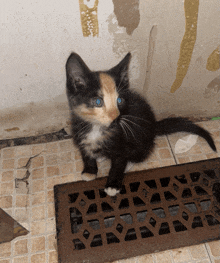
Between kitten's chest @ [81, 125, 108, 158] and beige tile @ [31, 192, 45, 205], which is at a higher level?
kitten's chest @ [81, 125, 108, 158]

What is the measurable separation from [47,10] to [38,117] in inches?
24.3

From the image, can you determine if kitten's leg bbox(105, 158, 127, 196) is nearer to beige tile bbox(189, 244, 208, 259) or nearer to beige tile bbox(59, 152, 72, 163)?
beige tile bbox(59, 152, 72, 163)

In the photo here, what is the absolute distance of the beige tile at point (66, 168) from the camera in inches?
52.6

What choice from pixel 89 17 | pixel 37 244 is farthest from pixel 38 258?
pixel 89 17

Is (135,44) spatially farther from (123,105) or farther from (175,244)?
(175,244)

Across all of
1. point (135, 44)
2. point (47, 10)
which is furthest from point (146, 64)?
point (47, 10)

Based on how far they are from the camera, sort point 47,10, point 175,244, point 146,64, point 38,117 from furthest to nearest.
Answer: point 38,117
point 146,64
point 175,244
point 47,10

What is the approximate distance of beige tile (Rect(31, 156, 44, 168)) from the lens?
137 cm

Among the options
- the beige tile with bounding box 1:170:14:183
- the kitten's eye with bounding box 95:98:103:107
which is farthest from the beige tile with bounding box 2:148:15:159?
the kitten's eye with bounding box 95:98:103:107

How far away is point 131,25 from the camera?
1.06m

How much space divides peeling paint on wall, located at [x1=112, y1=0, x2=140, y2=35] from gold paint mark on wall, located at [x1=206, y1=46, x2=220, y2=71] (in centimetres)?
44

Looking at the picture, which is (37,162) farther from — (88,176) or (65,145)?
(88,176)

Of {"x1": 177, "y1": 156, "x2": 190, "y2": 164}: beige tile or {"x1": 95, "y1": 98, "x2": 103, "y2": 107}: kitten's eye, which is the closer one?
{"x1": 95, "y1": 98, "x2": 103, "y2": 107}: kitten's eye

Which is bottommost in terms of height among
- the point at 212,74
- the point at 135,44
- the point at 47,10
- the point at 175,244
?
the point at 175,244
